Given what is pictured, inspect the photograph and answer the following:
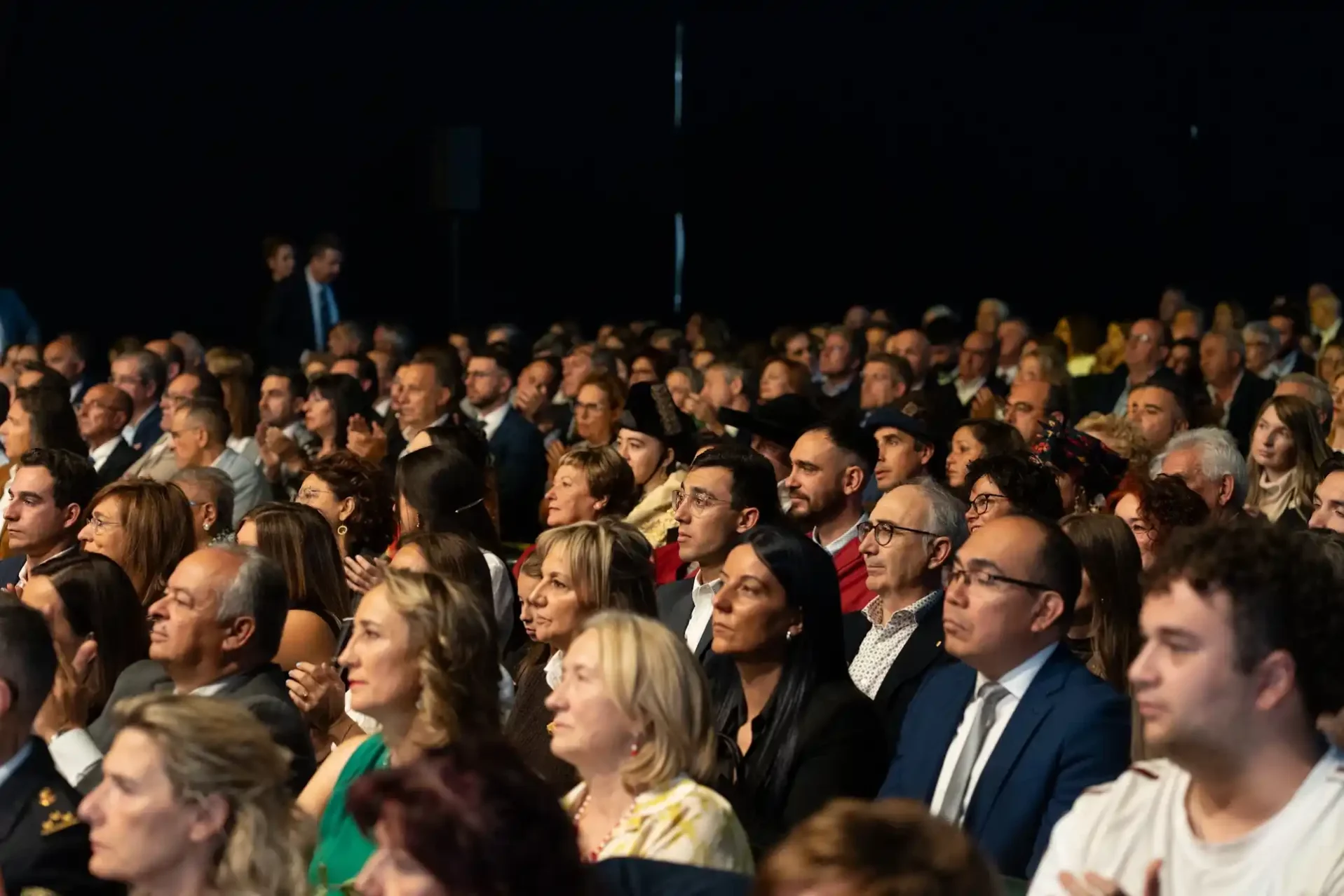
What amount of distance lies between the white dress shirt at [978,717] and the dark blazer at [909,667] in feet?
1.60

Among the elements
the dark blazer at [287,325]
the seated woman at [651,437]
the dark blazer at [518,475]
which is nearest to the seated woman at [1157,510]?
the seated woman at [651,437]

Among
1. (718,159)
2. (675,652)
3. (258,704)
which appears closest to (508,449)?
(258,704)

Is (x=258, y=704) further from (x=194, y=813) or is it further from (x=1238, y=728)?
(x=1238, y=728)

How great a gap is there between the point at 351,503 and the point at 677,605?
1268mm

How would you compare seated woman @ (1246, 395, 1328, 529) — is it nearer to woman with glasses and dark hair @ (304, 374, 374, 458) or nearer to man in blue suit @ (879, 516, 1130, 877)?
Answer: man in blue suit @ (879, 516, 1130, 877)

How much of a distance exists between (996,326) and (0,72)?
7.03 meters

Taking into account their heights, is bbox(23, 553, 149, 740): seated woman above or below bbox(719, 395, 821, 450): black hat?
above

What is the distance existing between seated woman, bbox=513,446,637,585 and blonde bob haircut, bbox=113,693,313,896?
9.73 ft

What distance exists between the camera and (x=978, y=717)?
11.8ft

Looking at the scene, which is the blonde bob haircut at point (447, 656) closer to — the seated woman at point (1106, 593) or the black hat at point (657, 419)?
the seated woman at point (1106, 593)

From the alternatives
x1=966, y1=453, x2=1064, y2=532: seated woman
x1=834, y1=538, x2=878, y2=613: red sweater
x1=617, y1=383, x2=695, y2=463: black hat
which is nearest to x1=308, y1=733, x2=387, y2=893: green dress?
x1=834, y1=538, x2=878, y2=613: red sweater

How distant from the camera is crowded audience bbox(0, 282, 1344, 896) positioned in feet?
8.18

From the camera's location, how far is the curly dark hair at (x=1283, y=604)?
252cm

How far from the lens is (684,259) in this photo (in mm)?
18219
